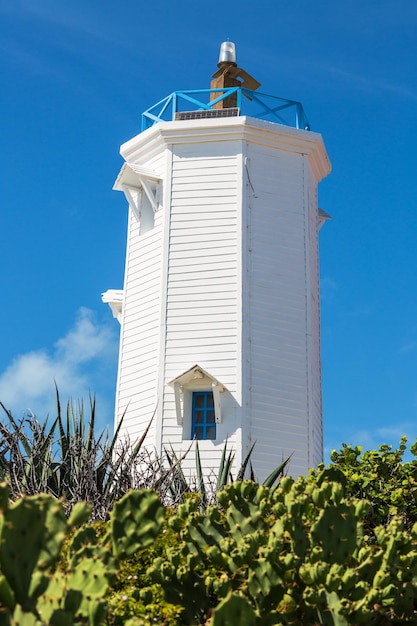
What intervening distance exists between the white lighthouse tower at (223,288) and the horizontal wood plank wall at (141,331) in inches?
1.4

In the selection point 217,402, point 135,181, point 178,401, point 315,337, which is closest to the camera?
point 217,402

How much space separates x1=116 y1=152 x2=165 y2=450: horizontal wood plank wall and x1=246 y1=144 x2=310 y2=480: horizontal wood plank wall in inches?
83.6

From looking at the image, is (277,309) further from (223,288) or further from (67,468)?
(67,468)

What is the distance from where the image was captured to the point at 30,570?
5.51 metres

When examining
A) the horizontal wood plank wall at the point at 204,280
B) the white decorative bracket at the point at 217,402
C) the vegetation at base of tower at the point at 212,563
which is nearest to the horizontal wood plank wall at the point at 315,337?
the horizontal wood plank wall at the point at 204,280

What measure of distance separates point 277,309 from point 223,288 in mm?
1286

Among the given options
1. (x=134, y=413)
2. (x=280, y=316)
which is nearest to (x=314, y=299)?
(x=280, y=316)

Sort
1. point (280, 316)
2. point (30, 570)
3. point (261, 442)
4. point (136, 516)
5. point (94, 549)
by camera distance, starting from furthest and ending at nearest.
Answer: point (280, 316) < point (261, 442) < point (136, 516) < point (94, 549) < point (30, 570)

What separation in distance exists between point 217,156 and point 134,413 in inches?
240

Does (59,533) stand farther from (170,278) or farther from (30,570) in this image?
(170,278)

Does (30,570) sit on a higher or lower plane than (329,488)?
lower

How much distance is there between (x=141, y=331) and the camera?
19875 mm

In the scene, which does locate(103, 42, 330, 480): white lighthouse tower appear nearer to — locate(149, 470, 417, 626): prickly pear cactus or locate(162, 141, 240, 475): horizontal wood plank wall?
locate(162, 141, 240, 475): horizontal wood plank wall

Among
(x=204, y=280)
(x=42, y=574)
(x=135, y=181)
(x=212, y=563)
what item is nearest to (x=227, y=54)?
(x=135, y=181)
